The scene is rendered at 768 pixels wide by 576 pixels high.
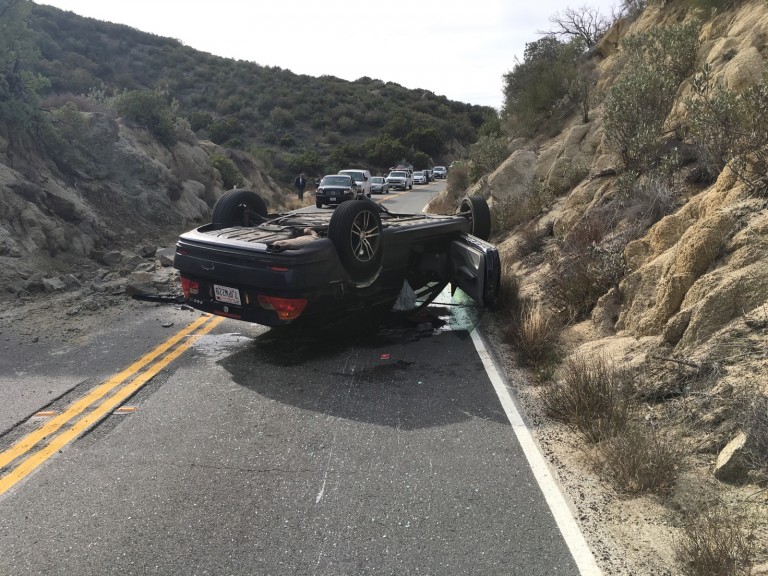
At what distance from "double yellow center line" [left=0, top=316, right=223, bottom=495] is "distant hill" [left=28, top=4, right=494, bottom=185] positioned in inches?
1412

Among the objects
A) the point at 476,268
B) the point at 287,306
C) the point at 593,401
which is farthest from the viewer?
the point at 476,268

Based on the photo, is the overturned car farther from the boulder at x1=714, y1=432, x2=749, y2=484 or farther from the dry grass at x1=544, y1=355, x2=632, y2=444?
the boulder at x1=714, y1=432, x2=749, y2=484

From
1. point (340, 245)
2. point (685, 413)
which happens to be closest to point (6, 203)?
point (340, 245)

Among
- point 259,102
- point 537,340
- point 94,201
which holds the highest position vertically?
point 259,102

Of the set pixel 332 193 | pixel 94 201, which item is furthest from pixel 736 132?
pixel 332 193

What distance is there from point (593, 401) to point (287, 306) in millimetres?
3049

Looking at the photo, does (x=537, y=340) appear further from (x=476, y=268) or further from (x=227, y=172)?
(x=227, y=172)

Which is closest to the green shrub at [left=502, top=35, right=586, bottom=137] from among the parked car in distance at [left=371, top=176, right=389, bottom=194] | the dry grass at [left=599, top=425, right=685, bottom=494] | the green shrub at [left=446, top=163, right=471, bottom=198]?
the green shrub at [left=446, top=163, right=471, bottom=198]

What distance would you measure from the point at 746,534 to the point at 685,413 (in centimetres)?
138

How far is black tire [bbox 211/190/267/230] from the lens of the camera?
803 centimetres

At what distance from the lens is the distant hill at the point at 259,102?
47.8 metres

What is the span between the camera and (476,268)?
7.92 metres

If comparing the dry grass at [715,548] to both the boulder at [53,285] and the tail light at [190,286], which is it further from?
the boulder at [53,285]

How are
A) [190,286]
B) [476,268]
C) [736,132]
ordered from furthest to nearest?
[476,268] < [736,132] < [190,286]
